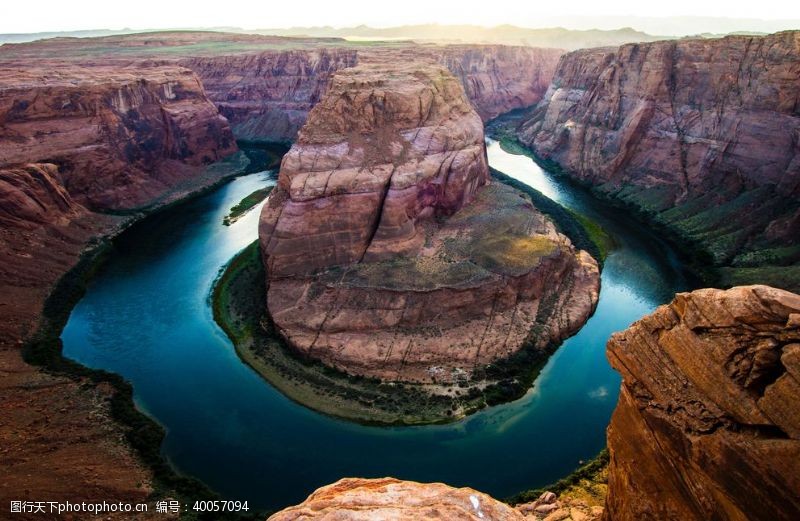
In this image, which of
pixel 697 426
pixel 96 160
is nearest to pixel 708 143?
pixel 697 426

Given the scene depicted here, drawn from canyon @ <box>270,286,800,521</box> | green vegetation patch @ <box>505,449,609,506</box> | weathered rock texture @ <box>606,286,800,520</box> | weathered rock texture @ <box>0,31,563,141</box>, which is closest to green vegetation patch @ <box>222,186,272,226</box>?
weathered rock texture @ <box>0,31,563,141</box>

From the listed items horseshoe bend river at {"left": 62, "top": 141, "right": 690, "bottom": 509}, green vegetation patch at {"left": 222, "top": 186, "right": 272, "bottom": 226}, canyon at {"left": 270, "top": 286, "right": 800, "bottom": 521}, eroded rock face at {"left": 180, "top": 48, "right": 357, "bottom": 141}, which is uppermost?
eroded rock face at {"left": 180, "top": 48, "right": 357, "bottom": 141}

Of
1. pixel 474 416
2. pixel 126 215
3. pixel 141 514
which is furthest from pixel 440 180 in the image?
pixel 126 215

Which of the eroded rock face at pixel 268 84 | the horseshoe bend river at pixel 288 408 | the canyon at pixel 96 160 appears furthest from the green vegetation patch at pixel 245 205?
the eroded rock face at pixel 268 84

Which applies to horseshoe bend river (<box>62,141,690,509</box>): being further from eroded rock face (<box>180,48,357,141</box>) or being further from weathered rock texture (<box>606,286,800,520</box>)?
eroded rock face (<box>180,48,357,141</box>)

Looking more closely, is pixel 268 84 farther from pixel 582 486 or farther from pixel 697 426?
pixel 697 426

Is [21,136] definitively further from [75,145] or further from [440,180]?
[440,180]

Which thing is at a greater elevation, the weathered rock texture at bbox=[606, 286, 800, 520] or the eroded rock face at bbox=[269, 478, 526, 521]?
the weathered rock texture at bbox=[606, 286, 800, 520]

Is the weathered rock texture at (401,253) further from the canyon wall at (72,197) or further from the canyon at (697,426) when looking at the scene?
the canyon at (697,426)
